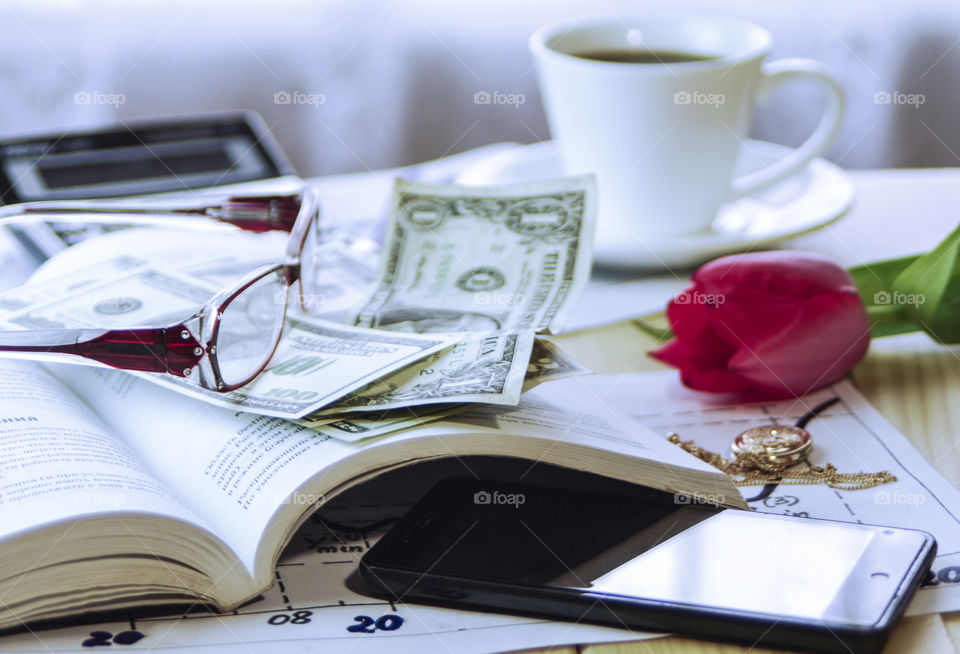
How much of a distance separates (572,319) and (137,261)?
30cm

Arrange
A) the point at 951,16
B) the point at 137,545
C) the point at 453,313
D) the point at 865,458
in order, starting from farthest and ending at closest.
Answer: the point at 951,16 → the point at 453,313 → the point at 865,458 → the point at 137,545

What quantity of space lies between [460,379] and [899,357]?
32cm

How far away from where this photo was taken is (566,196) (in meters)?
0.72

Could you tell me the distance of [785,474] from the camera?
52cm

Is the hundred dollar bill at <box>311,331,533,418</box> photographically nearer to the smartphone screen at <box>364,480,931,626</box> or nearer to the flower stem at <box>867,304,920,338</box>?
the smartphone screen at <box>364,480,931,626</box>

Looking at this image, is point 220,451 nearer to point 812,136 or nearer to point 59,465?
point 59,465

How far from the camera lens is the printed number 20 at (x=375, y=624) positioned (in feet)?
1.34

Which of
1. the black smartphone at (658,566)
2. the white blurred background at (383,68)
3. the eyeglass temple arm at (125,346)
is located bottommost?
the black smartphone at (658,566)

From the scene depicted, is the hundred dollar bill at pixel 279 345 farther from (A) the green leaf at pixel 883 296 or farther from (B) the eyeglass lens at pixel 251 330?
(A) the green leaf at pixel 883 296

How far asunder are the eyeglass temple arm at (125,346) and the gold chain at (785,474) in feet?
0.90

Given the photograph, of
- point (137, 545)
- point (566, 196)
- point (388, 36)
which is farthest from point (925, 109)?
point (137, 545)

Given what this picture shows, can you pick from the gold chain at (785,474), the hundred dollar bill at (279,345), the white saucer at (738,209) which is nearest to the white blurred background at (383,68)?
the white saucer at (738,209)

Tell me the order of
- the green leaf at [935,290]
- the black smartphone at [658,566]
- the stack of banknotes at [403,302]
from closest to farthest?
the black smartphone at [658,566]
the stack of banknotes at [403,302]
the green leaf at [935,290]

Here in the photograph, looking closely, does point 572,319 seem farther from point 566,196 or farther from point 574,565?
point 574,565
